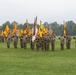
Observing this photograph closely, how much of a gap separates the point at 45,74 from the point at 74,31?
11103 centimetres

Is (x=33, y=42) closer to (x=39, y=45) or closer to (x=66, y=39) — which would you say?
(x=39, y=45)

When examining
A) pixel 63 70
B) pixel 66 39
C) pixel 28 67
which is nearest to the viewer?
pixel 63 70

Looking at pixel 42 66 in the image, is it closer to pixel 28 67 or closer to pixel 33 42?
pixel 28 67

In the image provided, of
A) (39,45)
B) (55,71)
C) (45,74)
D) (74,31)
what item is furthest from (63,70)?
(74,31)

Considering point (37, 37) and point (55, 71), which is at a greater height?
point (37, 37)

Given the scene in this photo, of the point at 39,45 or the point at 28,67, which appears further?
the point at 39,45

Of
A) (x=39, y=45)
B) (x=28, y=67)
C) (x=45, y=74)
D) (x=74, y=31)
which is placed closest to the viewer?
(x=45, y=74)

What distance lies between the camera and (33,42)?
1464 inches

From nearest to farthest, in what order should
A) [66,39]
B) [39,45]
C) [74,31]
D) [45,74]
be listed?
[45,74]
[39,45]
[66,39]
[74,31]

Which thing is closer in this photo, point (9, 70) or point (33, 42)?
point (9, 70)

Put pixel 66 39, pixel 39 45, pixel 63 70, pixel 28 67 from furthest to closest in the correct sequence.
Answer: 1. pixel 66 39
2. pixel 39 45
3. pixel 28 67
4. pixel 63 70

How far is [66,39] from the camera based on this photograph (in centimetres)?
4044

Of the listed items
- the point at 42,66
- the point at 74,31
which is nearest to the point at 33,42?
the point at 42,66

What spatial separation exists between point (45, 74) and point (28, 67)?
10.1ft
